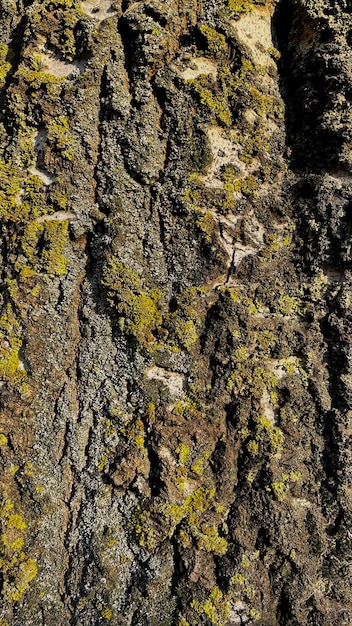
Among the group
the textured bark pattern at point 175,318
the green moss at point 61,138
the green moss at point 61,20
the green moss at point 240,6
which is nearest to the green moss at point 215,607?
the textured bark pattern at point 175,318

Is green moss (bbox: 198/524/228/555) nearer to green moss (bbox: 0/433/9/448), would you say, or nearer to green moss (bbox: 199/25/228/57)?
green moss (bbox: 0/433/9/448)

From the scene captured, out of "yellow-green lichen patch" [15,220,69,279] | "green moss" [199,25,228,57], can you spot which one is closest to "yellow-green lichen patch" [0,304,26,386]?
"yellow-green lichen patch" [15,220,69,279]

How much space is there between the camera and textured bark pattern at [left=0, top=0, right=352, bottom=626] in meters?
1.97

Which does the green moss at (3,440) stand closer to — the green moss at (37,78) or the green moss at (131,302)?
the green moss at (131,302)

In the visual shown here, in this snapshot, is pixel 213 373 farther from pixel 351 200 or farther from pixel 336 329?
pixel 351 200

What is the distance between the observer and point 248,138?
2271 millimetres

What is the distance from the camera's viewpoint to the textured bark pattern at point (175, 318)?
1.97 meters

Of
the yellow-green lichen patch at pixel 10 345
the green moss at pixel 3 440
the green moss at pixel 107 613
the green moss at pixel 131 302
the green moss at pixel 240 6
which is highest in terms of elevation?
the green moss at pixel 240 6

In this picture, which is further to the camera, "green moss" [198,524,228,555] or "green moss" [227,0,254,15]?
"green moss" [227,0,254,15]

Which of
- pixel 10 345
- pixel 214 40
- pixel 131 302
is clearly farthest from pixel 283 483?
pixel 214 40

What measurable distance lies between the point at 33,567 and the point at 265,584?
1022 mm

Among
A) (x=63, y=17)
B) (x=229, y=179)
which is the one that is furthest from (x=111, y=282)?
(x=63, y=17)

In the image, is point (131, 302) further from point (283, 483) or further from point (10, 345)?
point (283, 483)

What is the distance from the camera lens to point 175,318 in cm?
212
